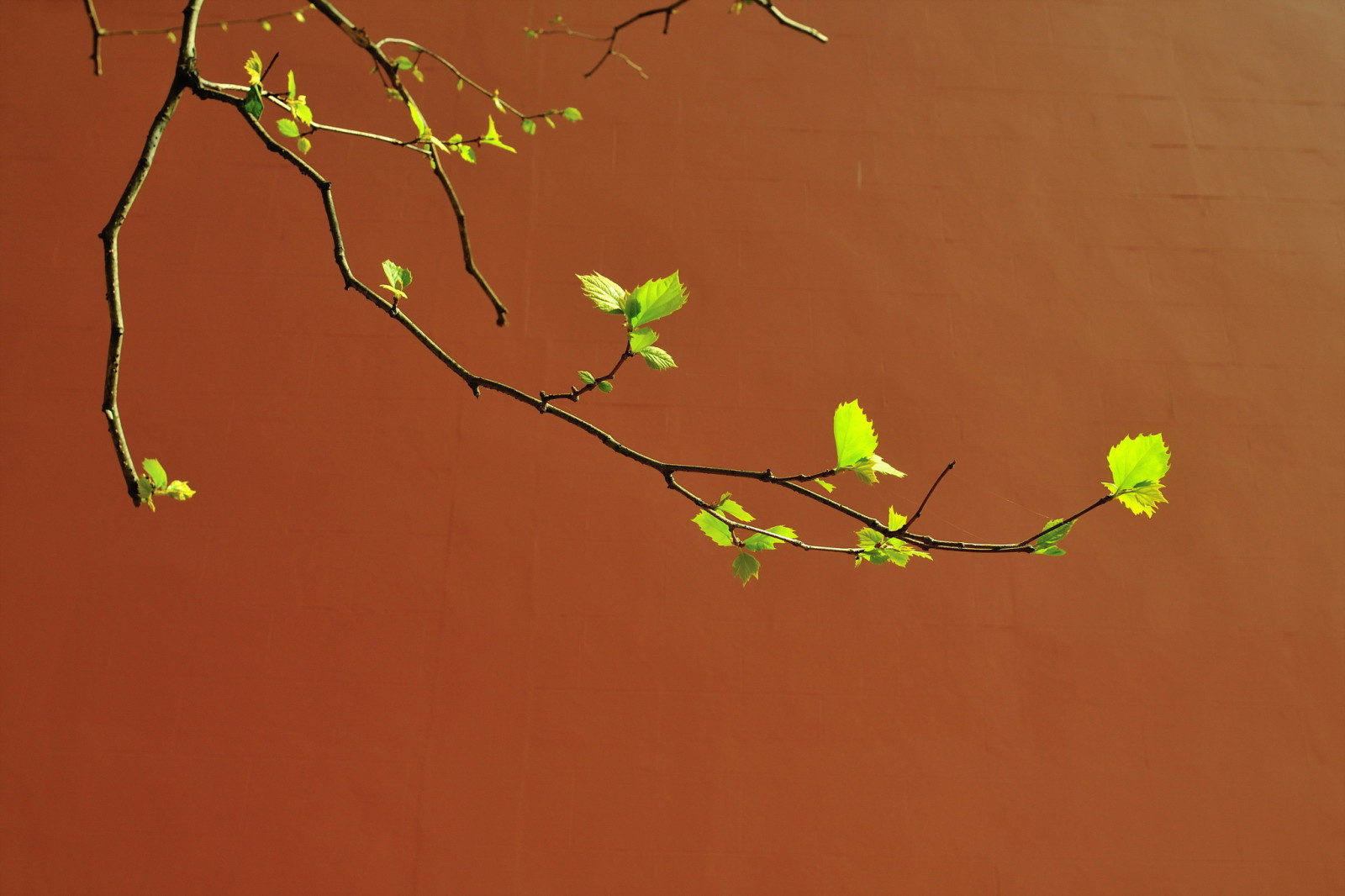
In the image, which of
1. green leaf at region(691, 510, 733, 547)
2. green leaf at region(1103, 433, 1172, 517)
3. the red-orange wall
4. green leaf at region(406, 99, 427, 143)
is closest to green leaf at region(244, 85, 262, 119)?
green leaf at region(406, 99, 427, 143)

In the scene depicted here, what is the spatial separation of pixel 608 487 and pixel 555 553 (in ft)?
0.61

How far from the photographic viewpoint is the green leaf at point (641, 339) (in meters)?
0.67

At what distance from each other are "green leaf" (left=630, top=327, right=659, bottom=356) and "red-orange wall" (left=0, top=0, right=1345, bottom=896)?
1449 millimetres

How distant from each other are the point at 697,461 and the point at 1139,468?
1.53 m

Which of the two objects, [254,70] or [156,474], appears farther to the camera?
[254,70]

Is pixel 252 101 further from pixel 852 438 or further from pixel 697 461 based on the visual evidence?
pixel 697 461

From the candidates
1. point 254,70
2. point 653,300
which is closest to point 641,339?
point 653,300

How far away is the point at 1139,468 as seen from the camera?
677 mm

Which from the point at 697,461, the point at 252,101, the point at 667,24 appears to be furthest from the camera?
the point at 697,461

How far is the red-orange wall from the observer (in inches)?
79.0

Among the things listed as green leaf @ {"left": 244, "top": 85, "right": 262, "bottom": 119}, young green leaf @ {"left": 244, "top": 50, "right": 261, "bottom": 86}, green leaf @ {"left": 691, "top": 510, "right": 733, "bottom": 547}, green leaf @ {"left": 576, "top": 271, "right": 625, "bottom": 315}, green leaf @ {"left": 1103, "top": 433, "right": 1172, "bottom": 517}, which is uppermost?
young green leaf @ {"left": 244, "top": 50, "right": 261, "bottom": 86}

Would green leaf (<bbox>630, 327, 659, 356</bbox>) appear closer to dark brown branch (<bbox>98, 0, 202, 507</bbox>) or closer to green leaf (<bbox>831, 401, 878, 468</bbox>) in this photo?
green leaf (<bbox>831, 401, 878, 468</bbox>)

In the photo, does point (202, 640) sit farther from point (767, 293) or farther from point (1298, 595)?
point (1298, 595)

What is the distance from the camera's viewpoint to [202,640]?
2082 millimetres
